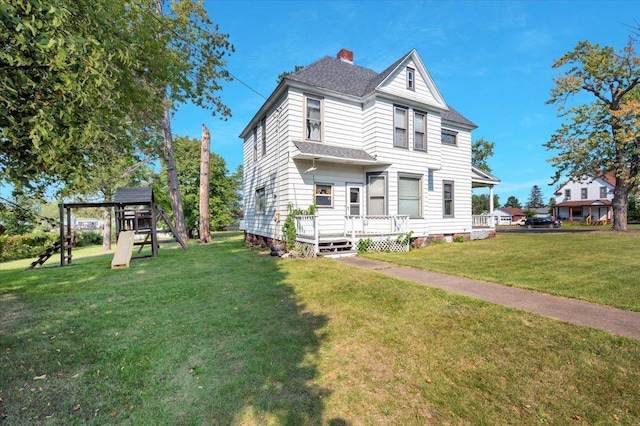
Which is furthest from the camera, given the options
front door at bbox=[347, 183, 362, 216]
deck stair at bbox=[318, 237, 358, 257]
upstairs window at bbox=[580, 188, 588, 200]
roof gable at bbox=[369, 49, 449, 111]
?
upstairs window at bbox=[580, 188, 588, 200]

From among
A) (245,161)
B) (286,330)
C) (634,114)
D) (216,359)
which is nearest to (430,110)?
(245,161)

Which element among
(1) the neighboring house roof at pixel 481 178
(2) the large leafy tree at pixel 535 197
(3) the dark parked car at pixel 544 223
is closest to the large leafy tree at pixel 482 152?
(3) the dark parked car at pixel 544 223

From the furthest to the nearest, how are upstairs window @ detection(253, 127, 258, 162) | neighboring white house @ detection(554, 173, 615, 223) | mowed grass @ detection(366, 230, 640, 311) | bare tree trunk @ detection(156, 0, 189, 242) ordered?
1. neighboring white house @ detection(554, 173, 615, 223)
2. bare tree trunk @ detection(156, 0, 189, 242)
3. upstairs window @ detection(253, 127, 258, 162)
4. mowed grass @ detection(366, 230, 640, 311)

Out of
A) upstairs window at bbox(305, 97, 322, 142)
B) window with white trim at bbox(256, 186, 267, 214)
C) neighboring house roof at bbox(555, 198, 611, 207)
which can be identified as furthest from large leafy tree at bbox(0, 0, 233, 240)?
neighboring house roof at bbox(555, 198, 611, 207)

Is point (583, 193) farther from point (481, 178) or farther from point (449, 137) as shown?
point (449, 137)

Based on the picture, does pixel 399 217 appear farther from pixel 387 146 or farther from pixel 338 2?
pixel 338 2

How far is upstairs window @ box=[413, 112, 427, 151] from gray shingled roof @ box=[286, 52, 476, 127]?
1.49 m

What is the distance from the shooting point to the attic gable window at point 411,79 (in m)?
13.1

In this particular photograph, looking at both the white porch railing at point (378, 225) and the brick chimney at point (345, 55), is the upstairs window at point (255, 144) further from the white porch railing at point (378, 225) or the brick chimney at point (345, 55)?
the white porch railing at point (378, 225)

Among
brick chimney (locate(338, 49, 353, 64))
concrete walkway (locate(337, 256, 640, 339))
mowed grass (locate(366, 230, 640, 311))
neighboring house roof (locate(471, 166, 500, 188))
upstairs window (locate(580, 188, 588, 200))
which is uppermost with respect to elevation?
brick chimney (locate(338, 49, 353, 64))

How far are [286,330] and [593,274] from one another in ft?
24.5

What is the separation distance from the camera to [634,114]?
1892cm

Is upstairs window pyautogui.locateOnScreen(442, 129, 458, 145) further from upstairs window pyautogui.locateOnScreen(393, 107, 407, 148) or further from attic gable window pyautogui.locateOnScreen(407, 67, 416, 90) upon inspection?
upstairs window pyautogui.locateOnScreen(393, 107, 407, 148)

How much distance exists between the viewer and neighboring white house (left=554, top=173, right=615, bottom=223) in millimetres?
41562
